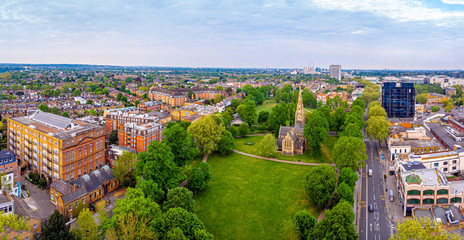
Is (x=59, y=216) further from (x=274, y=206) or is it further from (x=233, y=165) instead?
(x=233, y=165)

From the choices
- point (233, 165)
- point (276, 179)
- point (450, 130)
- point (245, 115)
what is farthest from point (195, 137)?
point (450, 130)

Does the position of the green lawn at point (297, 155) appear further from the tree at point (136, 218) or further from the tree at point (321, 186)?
the tree at point (136, 218)

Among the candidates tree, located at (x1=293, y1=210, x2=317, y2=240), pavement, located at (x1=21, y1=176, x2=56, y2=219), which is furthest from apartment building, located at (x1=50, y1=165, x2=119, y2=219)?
tree, located at (x1=293, y1=210, x2=317, y2=240)

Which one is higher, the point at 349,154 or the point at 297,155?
the point at 349,154

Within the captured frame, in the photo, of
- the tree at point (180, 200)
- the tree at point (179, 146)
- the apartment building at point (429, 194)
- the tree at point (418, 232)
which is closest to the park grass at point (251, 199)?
the tree at point (180, 200)

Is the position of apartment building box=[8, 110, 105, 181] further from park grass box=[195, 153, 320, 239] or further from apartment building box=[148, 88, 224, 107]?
apartment building box=[148, 88, 224, 107]

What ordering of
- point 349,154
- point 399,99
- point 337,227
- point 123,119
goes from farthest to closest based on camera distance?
point 399,99 → point 123,119 → point 349,154 → point 337,227

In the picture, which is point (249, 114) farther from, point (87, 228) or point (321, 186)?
point (87, 228)

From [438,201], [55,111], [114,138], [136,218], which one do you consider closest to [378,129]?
[438,201]
